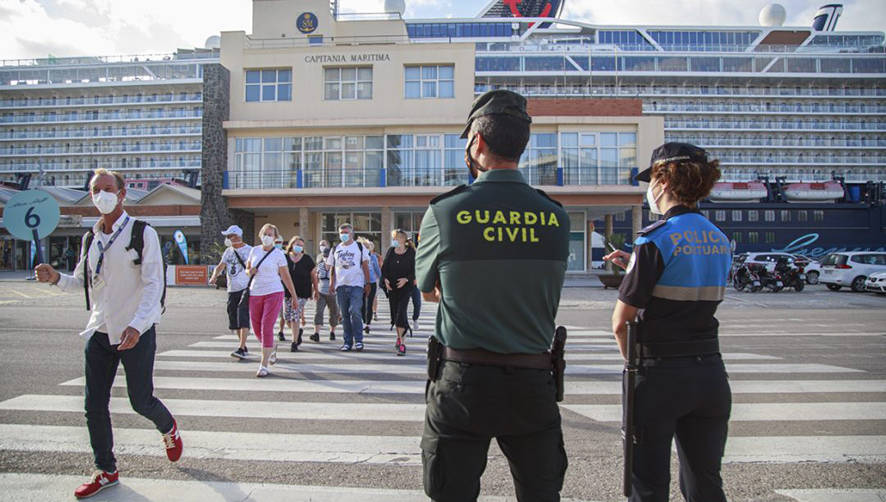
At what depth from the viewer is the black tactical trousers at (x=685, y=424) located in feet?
7.47

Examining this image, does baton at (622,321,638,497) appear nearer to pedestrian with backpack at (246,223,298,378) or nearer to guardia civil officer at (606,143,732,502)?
guardia civil officer at (606,143,732,502)

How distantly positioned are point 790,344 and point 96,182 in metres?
10.5

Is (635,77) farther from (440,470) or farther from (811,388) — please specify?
(440,470)

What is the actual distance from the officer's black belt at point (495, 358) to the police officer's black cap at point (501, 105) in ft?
3.00

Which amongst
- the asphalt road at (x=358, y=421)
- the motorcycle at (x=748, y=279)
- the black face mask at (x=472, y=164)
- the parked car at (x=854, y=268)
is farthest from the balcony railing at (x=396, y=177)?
the black face mask at (x=472, y=164)

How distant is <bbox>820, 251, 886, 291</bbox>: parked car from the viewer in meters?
21.9

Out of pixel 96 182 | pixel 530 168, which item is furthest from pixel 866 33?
pixel 96 182

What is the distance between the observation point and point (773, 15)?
87562 millimetres

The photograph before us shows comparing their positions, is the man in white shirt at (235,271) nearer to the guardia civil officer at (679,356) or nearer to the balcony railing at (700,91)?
the guardia civil officer at (679,356)

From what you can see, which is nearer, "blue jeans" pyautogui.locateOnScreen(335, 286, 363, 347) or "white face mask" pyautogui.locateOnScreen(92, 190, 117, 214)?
"white face mask" pyautogui.locateOnScreen(92, 190, 117, 214)

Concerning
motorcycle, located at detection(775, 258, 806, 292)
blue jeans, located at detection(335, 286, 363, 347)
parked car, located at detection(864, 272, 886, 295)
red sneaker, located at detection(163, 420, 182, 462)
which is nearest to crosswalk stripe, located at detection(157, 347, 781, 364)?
blue jeans, located at detection(335, 286, 363, 347)

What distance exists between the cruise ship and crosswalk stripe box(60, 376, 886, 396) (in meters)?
23.7

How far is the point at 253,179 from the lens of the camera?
3088 centimetres

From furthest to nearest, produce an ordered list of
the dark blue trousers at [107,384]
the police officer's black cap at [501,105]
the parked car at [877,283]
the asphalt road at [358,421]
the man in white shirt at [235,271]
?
the parked car at [877,283] → the man in white shirt at [235,271] → the asphalt road at [358,421] → the dark blue trousers at [107,384] → the police officer's black cap at [501,105]
